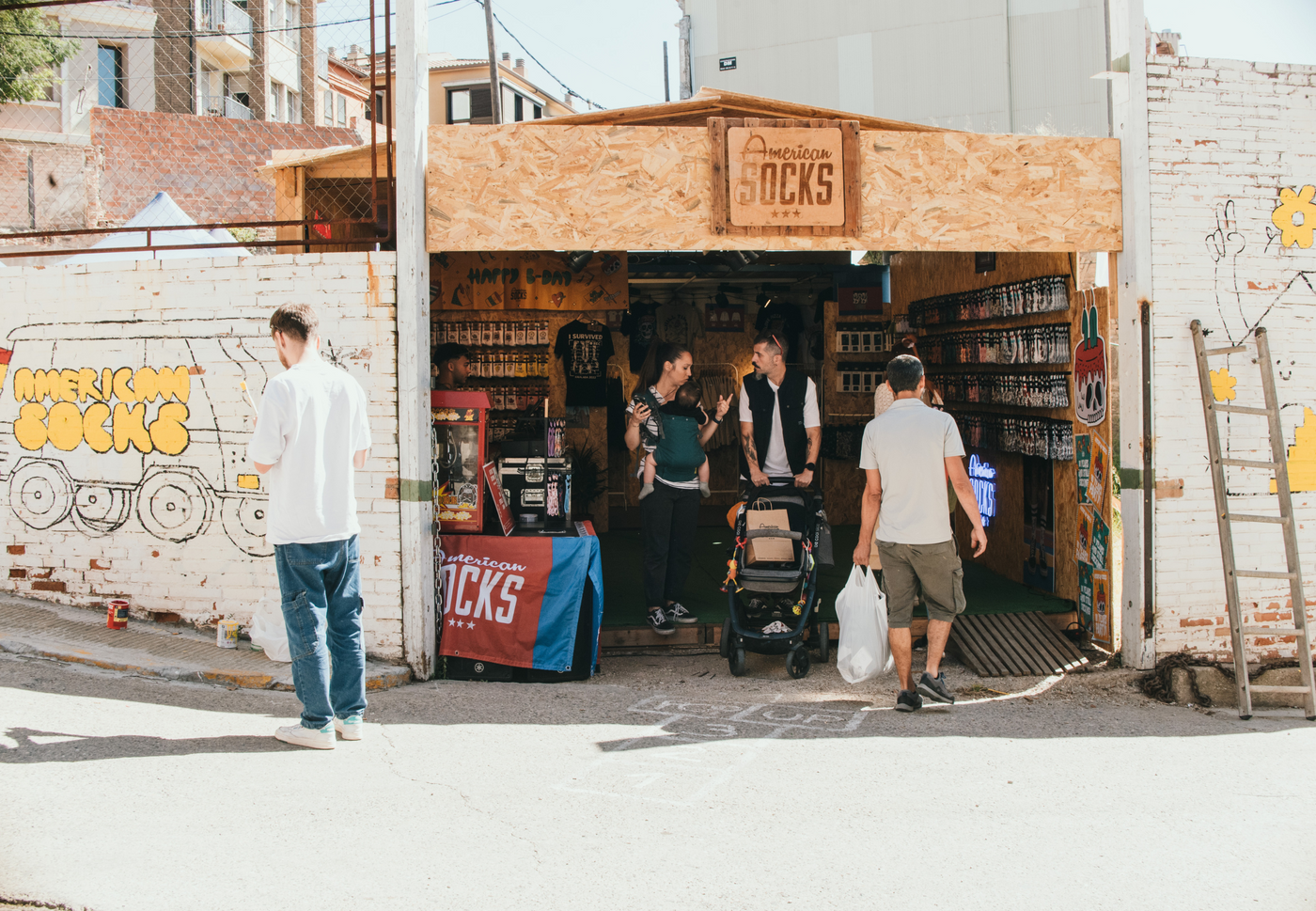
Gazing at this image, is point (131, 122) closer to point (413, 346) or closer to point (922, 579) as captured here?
point (413, 346)

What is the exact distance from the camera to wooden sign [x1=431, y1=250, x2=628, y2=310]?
1060 cm

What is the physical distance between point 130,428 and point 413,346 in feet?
7.56

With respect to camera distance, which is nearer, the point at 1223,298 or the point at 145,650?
the point at 145,650

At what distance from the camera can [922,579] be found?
5.73 m

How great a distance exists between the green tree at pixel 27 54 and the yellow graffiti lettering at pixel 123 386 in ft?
66.0

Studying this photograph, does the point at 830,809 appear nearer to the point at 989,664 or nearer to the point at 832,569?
the point at 989,664

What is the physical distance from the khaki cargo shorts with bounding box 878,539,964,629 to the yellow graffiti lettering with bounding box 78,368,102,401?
5.64 metres

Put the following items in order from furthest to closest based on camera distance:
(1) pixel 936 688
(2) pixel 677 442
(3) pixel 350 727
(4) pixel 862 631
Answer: (2) pixel 677 442 < (4) pixel 862 631 < (1) pixel 936 688 < (3) pixel 350 727

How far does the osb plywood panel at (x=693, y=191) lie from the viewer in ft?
21.0

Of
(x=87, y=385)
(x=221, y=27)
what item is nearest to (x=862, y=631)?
(x=87, y=385)

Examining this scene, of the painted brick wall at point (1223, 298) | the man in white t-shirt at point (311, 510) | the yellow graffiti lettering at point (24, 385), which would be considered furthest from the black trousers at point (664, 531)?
the yellow graffiti lettering at point (24, 385)

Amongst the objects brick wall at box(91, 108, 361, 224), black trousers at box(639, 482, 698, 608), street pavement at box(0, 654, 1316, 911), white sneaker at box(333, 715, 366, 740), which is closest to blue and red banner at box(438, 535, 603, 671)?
street pavement at box(0, 654, 1316, 911)

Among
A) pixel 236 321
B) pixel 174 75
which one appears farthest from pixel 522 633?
pixel 174 75

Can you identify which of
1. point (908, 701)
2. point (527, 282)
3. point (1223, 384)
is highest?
point (527, 282)
